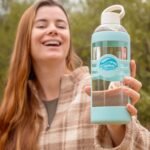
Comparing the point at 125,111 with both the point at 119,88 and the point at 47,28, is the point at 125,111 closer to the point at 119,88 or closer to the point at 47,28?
the point at 119,88

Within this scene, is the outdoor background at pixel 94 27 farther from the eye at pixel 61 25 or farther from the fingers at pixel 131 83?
the fingers at pixel 131 83

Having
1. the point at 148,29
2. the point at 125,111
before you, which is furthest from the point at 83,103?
the point at 148,29

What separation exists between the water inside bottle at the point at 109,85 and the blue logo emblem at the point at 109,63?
2 centimetres

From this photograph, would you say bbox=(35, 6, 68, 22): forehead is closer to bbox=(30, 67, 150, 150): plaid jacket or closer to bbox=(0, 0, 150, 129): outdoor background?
bbox=(30, 67, 150, 150): plaid jacket

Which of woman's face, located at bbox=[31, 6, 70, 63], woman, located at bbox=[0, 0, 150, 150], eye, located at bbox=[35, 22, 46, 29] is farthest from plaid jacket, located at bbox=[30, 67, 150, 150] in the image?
eye, located at bbox=[35, 22, 46, 29]

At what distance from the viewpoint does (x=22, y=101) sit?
2580 mm

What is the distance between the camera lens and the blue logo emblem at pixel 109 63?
1.80m

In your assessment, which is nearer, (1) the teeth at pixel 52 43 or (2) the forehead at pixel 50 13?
(1) the teeth at pixel 52 43

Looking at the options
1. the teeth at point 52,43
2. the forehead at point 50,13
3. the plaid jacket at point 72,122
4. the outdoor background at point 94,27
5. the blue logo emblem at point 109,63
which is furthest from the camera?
the outdoor background at point 94,27

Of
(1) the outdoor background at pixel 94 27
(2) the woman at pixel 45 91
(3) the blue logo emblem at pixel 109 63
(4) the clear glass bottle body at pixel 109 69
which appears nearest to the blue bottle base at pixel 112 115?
(4) the clear glass bottle body at pixel 109 69

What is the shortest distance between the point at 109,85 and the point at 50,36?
29.4 inches

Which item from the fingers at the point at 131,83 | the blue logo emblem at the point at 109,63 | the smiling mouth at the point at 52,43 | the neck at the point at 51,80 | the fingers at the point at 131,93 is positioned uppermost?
the smiling mouth at the point at 52,43

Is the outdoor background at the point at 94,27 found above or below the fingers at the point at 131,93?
above

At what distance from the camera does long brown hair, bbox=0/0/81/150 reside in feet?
8.11
